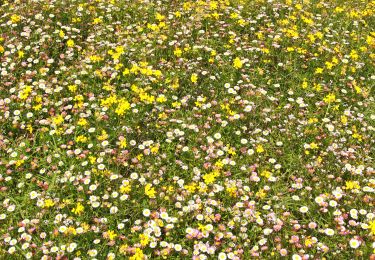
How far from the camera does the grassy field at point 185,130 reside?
438 centimetres

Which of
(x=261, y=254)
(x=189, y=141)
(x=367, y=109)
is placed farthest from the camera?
(x=367, y=109)

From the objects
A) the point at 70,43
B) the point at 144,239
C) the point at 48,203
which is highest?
the point at 70,43

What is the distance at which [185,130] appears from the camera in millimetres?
5527

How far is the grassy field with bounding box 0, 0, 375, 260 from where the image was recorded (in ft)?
14.4

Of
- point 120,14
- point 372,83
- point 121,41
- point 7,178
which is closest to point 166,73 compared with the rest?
point 121,41

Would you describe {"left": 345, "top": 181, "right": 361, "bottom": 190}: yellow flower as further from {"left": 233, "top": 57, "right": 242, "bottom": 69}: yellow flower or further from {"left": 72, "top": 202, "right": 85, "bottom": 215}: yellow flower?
{"left": 72, "top": 202, "right": 85, "bottom": 215}: yellow flower

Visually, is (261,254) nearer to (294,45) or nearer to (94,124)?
(94,124)

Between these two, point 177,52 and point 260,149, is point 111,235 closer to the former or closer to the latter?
point 260,149

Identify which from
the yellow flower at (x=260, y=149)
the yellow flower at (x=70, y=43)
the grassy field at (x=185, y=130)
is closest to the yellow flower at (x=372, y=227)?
the grassy field at (x=185, y=130)

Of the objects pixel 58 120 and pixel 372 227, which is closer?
pixel 372 227

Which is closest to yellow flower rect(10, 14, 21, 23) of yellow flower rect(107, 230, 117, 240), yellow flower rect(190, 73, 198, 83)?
yellow flower rect(190, 73, 198, 83)

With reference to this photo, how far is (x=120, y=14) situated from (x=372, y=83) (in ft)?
13.7

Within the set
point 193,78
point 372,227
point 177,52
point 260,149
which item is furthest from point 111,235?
point 177,52

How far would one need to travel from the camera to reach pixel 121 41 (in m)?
6.95
